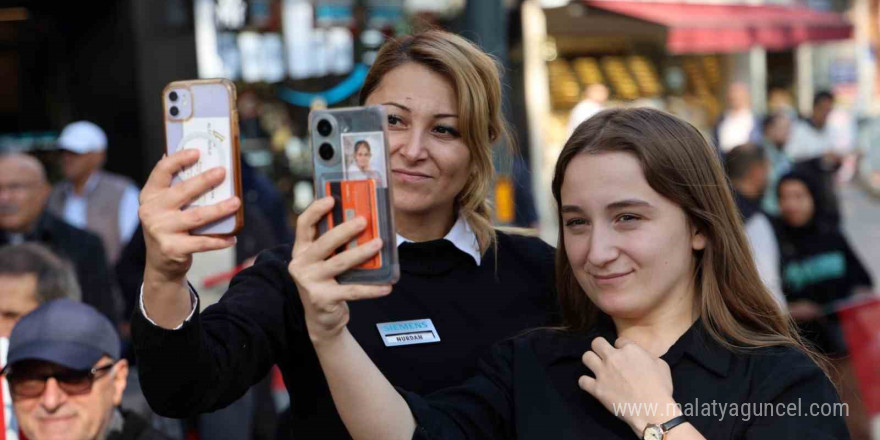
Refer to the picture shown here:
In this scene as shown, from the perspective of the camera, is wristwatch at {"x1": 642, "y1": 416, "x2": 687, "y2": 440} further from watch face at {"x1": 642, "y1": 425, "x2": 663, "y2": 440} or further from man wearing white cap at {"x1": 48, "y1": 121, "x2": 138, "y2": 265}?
man wearing white cap at {"x1": 48, "y1": 121, "x2": 138, "y2": 265}

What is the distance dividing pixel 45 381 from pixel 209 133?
171cm

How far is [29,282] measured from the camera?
13.8 feet

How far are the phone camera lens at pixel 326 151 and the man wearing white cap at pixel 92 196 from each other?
5628mm

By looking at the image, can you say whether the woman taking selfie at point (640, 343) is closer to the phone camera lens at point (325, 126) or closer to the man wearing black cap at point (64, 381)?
the phone camera lens at point (325, 126)

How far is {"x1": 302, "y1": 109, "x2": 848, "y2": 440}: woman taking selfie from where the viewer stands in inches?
79.9

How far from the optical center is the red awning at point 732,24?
14.2m

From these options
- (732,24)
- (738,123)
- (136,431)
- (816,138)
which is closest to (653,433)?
(136,431)

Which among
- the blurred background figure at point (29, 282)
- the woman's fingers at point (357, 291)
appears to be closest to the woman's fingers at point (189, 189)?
the woman's fingers at point (357, 291)

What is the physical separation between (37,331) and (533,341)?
66.2 inches

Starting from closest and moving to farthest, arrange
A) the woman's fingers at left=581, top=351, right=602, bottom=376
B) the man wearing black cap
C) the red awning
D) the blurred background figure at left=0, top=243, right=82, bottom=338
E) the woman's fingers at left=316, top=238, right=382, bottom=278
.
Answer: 1. the woman's fingers at left=316, top=238, right=382, bottom=278
2. the woman's fingers at left=581, top=351, right=602, bottom=376
3. the man wearing black cap
4. the blurred background figure at left=0, top=243, right=82, bottom=338
5. the red awning

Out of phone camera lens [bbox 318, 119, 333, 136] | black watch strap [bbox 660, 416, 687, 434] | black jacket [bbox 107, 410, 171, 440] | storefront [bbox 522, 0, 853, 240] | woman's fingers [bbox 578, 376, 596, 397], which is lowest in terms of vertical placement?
black jacket [bbox 107, 410, 171, 440]

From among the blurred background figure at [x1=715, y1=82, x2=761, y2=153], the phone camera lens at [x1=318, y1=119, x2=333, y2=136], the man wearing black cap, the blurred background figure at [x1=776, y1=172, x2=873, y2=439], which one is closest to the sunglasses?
the man wearing black cap

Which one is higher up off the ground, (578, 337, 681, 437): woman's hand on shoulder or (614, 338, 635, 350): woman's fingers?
(614, 338, 635, 350): woman's fingers

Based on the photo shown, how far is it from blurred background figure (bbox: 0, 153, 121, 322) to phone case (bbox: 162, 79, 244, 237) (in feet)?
12.4
